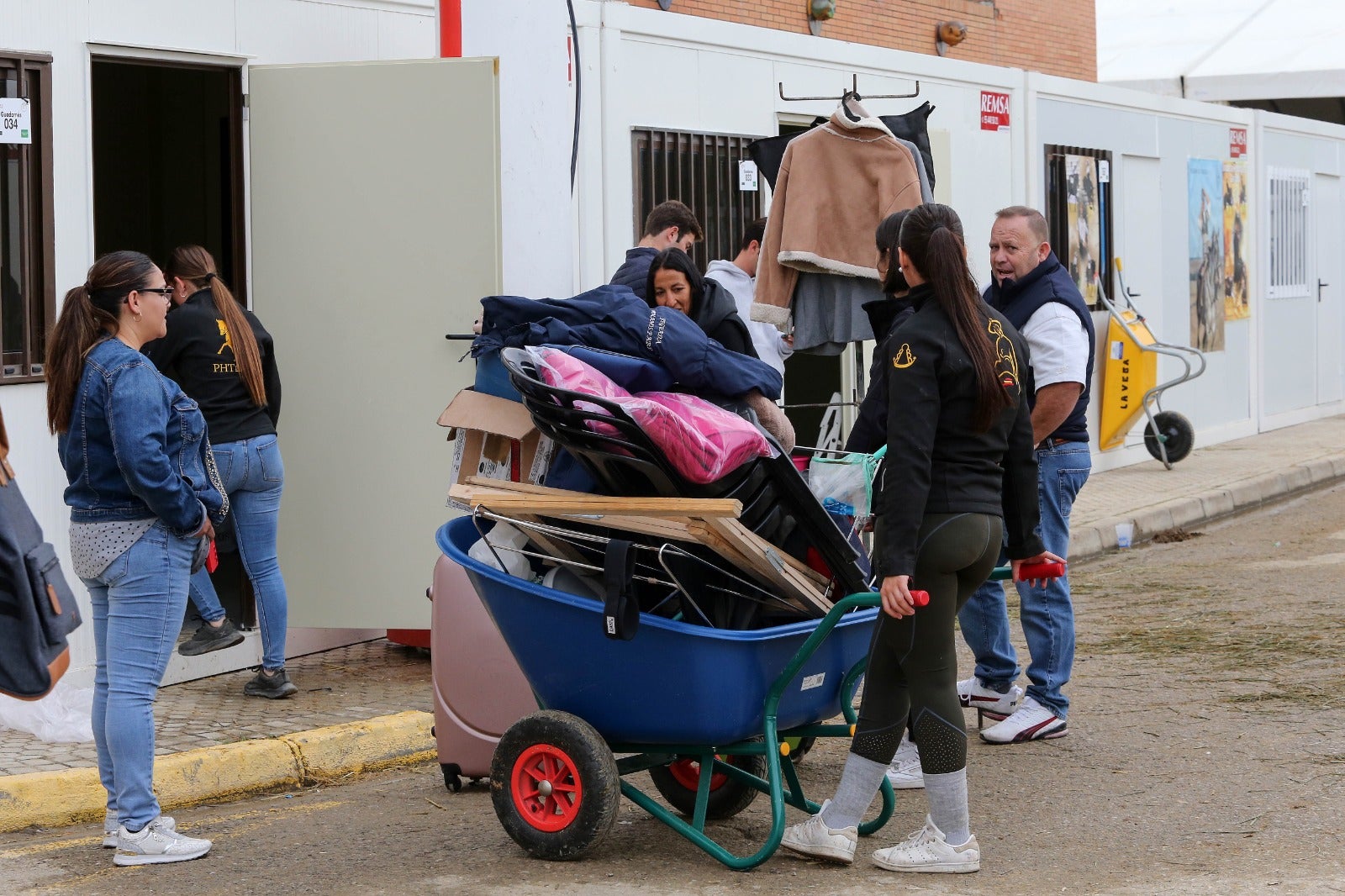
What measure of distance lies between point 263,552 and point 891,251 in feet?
10.2

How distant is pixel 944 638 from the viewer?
4.87 m

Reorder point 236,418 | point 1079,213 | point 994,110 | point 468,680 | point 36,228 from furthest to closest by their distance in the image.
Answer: point 1079,213
point 994,110
point 236,418
point 36,228
point 468,680

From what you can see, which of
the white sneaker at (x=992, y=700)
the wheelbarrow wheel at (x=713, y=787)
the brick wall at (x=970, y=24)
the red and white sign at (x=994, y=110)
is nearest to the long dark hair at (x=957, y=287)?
the wheelbarrow wheel at (x=713, y=787)

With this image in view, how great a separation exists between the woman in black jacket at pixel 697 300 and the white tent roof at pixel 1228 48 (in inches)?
665

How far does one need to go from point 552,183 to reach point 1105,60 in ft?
54.8

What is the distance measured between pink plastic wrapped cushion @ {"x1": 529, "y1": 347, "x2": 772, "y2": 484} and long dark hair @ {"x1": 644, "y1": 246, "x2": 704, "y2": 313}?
1047mm

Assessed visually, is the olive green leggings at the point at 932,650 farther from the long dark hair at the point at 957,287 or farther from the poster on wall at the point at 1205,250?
the poster on wall at the point at 1205,250

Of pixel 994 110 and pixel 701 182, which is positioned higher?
pixel 994 110

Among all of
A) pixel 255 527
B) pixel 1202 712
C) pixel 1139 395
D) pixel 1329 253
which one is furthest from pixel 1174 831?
pixel 1329 253

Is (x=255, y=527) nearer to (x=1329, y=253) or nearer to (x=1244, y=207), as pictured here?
(x=1244, y=207)

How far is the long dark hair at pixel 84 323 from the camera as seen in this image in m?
5.11

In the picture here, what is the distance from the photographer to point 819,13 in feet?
50.8

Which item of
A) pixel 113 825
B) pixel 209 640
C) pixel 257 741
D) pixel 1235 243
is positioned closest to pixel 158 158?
pixel 209 640

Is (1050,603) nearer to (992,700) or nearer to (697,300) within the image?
(992,700)
